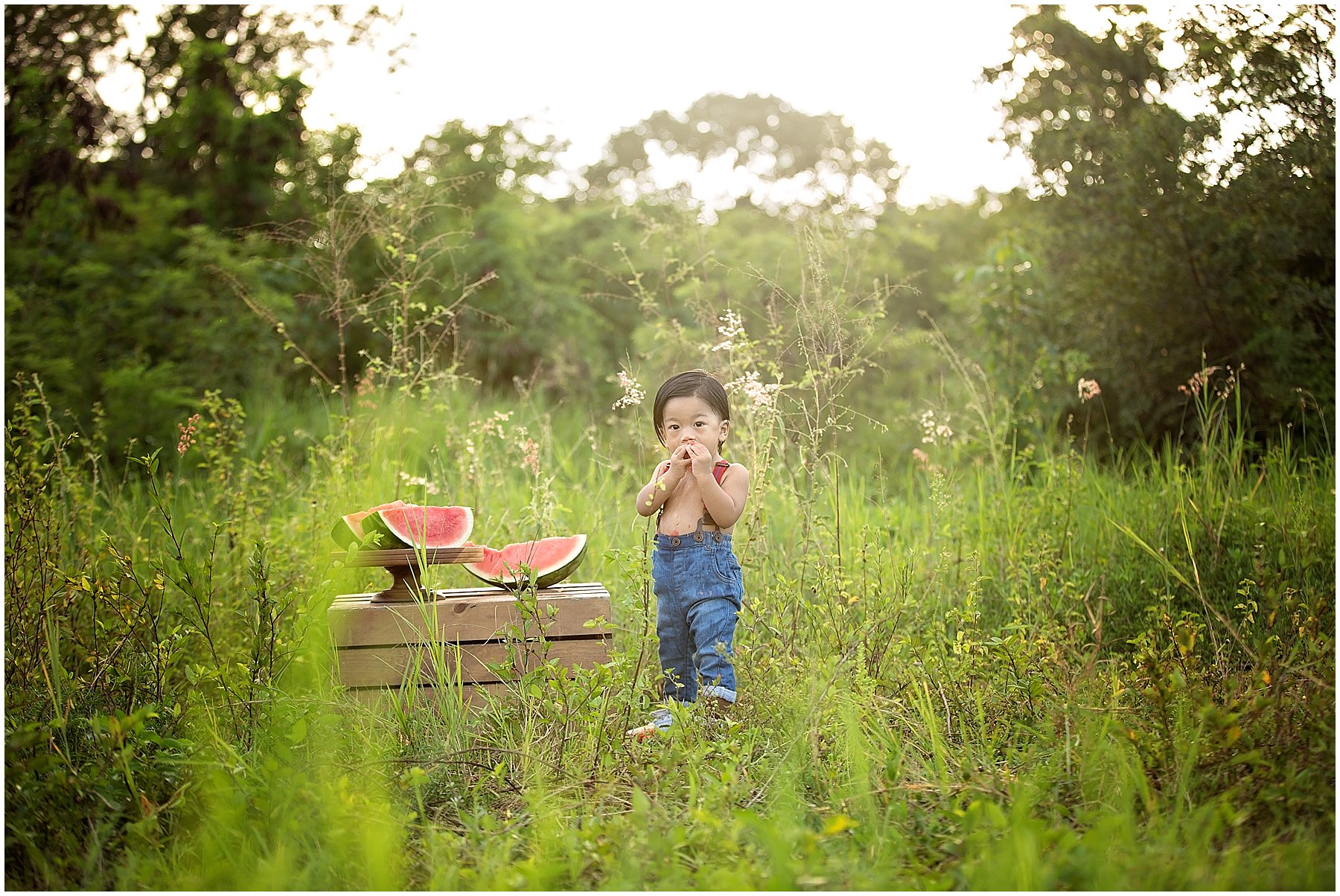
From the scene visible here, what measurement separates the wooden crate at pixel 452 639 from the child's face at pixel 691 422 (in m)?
0.62

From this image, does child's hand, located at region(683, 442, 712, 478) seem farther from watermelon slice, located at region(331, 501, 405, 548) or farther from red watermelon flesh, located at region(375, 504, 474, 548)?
watermelon slice, located at region(331, 501, 405, 548)

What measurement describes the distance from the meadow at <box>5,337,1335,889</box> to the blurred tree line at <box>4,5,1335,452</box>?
0.89 m

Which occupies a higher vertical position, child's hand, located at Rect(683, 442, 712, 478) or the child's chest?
child's hand, located at Rect(683, 442, 712, 478)

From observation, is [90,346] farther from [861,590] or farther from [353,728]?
[861,590]

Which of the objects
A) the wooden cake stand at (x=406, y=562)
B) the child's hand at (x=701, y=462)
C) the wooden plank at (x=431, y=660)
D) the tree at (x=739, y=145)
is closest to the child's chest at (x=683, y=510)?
the child's hand at (x=701, y=462)

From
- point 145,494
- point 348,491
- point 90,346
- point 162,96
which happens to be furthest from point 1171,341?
point 162,96

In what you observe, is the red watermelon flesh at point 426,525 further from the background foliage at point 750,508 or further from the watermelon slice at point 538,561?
the background foliage at point 750,508

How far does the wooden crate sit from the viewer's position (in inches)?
127

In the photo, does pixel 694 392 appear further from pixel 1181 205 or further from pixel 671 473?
pixel 1181 205

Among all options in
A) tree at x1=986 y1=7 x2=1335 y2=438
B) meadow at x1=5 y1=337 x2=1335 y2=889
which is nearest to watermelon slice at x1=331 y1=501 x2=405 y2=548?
meadow at x1=5 y1=337 x2=1335 y2=889

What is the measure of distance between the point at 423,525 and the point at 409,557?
127 millimetres

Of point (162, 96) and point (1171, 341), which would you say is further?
point (162, 96)

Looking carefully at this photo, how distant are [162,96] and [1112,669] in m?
9.68

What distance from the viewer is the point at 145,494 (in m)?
6.31
